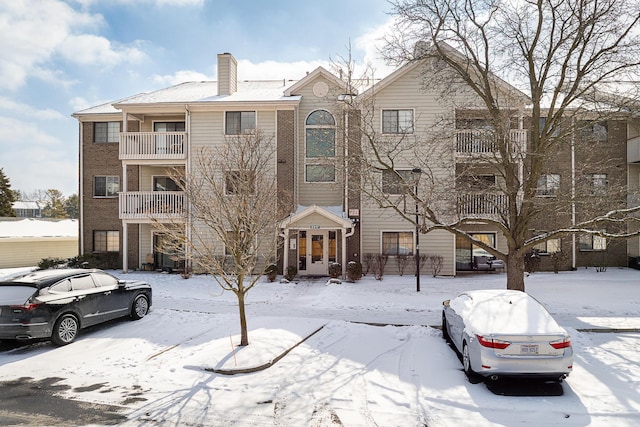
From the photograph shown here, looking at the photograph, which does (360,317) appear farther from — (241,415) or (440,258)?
(440,258)

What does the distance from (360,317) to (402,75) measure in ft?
41.2

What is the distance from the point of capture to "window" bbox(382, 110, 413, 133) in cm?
1911

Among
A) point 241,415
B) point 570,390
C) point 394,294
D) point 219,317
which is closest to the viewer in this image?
point 241,415

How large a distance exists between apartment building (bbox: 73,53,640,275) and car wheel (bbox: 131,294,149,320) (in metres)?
7.28


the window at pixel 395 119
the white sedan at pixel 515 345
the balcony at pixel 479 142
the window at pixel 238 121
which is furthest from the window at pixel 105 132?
the white sedan at pixel 515 345

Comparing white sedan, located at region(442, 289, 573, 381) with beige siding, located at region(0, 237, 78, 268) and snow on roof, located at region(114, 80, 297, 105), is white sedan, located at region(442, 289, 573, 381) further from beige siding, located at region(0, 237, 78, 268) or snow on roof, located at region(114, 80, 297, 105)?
beige siding, located at region(0, 237, 78, 268)

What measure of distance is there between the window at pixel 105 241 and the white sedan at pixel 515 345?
19.8 m

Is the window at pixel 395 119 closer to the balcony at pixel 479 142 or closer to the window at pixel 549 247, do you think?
the balcony at pixel 479 142

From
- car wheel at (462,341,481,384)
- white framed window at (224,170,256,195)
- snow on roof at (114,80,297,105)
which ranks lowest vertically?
car wheel at (462,341,481,384)

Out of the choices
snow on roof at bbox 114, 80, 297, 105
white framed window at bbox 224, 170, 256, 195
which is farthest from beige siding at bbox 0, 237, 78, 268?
white framed window at bbox 224, 170, 256, 195

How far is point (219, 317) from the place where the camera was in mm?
11195

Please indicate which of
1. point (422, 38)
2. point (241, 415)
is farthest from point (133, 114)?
point (241, 415)

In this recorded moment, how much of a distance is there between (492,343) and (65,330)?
8583 mm

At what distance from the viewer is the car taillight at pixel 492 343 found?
6113 millimetres
